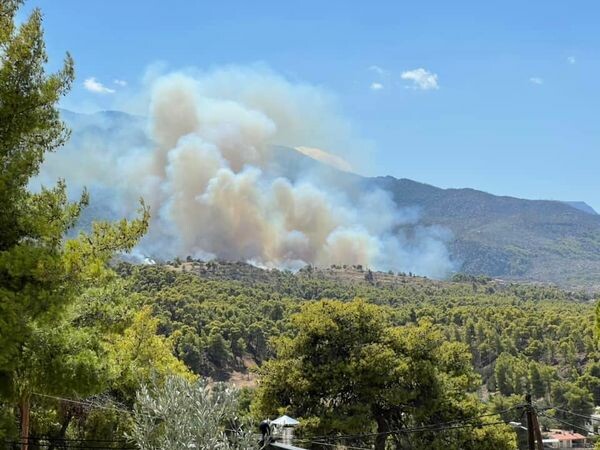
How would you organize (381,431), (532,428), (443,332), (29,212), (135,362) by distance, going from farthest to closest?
1. (443,332)
2. (381,431)
3. (135,362)
4. (532,428)
5. (29,212)

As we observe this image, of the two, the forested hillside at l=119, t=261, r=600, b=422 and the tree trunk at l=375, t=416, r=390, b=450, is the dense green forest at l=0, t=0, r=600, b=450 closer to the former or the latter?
the tree trunk at l=375, t=416, r=390, b=450

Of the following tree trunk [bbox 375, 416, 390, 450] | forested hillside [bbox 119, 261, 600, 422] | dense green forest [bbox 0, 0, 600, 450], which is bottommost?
tree trunk [bbox 375, 416, 390, 450]

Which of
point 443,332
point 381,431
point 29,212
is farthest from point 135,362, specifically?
point 443,332

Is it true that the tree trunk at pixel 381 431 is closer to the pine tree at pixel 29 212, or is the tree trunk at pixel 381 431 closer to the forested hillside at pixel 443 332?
the pine tree at pixel 29 212

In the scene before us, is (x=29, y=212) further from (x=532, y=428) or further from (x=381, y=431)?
(x=381, y=431)

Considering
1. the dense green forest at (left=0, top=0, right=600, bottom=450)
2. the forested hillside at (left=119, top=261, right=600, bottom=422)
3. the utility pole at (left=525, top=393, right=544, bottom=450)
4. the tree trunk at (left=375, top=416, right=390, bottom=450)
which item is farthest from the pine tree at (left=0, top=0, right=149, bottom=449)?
the forested hillside at (left=119, top=261, right=600, bottom=422)

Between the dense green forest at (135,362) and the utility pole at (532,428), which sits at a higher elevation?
the dense green forest at (135,362)

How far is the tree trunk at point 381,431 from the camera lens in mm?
18469

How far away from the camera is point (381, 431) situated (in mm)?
19031

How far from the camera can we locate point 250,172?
144 metres

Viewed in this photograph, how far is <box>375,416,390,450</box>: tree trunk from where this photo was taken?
18469mm

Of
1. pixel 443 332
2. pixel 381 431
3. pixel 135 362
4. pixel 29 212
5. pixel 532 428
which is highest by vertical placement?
pixel 443 332

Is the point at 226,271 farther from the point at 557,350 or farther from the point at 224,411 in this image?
the point at 224,411

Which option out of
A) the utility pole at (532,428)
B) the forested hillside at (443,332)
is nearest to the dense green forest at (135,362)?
the utility pole at (532,428)
